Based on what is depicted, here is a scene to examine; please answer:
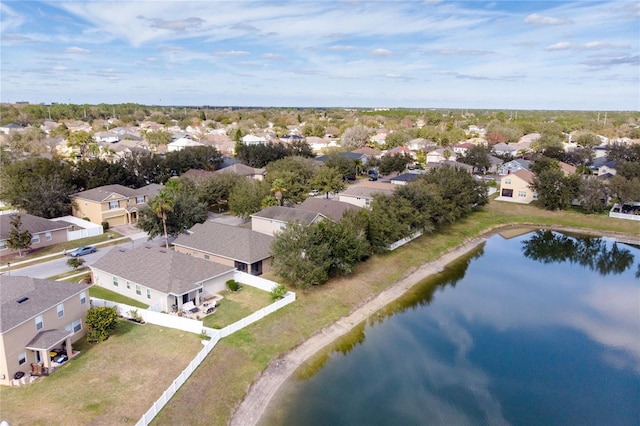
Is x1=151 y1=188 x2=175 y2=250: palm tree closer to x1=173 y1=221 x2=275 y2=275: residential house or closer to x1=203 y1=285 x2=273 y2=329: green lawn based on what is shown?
x1=173 y1=221 x2=275 y2=275: residential house

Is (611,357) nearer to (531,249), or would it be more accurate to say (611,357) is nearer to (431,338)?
(431,338)

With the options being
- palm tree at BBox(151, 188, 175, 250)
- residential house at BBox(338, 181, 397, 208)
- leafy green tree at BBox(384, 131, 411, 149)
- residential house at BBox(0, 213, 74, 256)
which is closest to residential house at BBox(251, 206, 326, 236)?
palm tree at BBox(151, 188, 175, 250)

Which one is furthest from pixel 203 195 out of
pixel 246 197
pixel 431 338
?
pixel 431 338

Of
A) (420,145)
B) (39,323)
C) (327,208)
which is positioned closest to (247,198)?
(327,208)

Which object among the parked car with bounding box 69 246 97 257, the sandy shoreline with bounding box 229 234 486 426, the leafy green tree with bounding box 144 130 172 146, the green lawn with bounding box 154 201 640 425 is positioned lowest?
the sandy shoreline with bounding box 229 234 486 426

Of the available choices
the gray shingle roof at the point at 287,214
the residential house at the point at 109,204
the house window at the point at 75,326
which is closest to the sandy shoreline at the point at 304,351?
the gray shingle roof at the point at 287,214

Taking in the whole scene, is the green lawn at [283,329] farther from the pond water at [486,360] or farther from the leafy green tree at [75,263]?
the leafy green tree at [75,263]
